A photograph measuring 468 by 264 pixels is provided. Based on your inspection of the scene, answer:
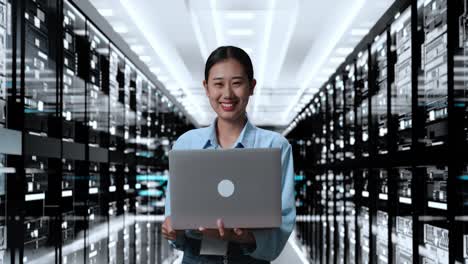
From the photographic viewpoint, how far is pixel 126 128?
21.0ft

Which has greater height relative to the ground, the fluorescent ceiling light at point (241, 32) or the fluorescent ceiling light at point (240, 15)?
the fluorescent ceiling light at point (240, 15)

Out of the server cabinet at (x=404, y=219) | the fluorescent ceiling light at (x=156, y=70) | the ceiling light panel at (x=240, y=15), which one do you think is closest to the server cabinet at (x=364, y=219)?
the server cabinet at (x=404, y=219)

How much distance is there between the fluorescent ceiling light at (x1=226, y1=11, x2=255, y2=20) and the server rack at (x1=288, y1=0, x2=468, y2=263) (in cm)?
94

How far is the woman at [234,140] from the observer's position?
5.73ft

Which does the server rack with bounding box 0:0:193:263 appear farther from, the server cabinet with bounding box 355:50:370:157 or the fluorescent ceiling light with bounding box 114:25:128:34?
the server cabinet with bounding box 355:50:370:157

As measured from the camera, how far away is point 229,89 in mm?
1776

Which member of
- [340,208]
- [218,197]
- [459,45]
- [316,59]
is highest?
[316,59]

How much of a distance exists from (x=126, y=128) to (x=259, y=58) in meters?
2.34

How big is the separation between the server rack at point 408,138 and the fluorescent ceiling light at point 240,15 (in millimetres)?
942

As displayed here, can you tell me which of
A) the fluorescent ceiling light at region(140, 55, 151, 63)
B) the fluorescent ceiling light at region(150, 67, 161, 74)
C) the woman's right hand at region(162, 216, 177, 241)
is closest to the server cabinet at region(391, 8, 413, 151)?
the woman's right hand at region(162, 216, 177, 241)

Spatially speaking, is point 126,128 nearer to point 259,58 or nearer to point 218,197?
point 259,58

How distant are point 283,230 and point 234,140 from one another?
10.9 inches

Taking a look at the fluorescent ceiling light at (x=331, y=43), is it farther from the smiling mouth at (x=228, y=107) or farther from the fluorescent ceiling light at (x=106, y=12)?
the smiling mouth at (x=228, y=107)

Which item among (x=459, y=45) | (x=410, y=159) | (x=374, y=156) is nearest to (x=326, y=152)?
(x=374, y=156)
